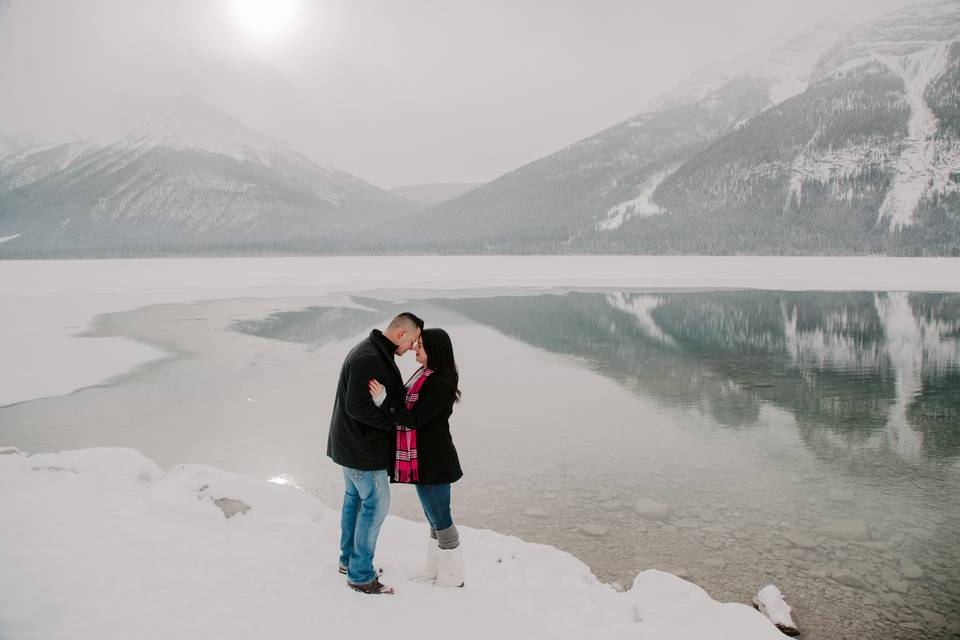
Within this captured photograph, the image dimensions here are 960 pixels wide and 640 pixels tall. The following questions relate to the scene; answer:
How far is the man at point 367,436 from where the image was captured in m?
3.94

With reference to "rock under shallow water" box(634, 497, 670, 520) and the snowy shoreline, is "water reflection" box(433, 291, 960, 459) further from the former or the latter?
the snowy shoreline

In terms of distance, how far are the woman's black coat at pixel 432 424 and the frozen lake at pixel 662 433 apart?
2.27 meters

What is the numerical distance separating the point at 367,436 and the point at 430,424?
0.42 meters

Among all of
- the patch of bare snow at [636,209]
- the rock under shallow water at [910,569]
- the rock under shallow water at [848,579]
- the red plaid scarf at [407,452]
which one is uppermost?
the patch of bare snow at [636,209]

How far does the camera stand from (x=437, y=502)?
4.25m

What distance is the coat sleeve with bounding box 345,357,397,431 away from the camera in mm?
3924

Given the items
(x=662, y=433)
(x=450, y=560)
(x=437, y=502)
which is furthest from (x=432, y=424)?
(x=662, y=433)

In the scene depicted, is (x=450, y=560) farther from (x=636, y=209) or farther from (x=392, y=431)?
(x=636, y=209)

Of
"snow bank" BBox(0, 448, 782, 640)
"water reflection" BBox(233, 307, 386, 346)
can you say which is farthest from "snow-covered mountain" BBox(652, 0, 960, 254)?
"snow bank" BBox(0, 448, 782, 640)

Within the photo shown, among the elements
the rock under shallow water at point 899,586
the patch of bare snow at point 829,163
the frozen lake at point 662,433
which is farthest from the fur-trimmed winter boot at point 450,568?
the patch of bare snow at point 829,163

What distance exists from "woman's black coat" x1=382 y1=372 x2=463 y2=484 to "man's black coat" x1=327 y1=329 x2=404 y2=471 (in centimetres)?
11

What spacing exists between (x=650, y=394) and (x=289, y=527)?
353 inches

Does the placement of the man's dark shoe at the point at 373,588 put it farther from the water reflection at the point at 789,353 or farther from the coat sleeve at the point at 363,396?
the water reflection at the point at 789,353

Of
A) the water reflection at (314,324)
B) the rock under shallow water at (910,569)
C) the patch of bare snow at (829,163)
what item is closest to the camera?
the rock under shallow water at (910,569)
